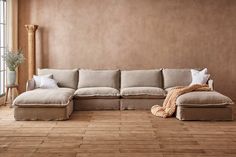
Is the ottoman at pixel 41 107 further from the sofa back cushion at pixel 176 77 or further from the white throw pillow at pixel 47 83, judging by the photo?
the sofa back cushion at pixel 176 77

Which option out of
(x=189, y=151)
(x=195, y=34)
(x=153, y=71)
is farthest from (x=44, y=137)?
(x=195, y=34)

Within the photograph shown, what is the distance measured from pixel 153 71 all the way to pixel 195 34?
137cm

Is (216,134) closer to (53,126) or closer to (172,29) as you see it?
(53,126)

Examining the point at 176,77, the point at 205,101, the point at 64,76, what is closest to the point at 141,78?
the point at 176,77

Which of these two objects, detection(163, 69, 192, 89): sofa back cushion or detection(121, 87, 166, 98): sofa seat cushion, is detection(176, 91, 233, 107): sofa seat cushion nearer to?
detection(121, 87, 166, 98): sofa seat cushion

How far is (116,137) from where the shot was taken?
496cm

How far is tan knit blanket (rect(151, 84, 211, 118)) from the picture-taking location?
20.9 feet

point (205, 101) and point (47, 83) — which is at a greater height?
point (47, 83)

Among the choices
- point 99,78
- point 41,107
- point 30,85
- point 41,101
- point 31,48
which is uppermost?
point 31,48

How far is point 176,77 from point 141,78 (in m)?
0.73

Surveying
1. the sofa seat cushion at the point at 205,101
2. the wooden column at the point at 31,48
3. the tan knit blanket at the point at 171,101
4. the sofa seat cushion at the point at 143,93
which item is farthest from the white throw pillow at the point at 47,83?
the sofa seat cushion at the point at 205,101

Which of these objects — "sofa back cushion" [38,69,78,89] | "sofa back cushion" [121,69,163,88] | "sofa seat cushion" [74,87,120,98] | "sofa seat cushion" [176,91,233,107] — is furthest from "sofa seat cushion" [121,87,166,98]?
"sofa back cushion" [38,69,78,89]

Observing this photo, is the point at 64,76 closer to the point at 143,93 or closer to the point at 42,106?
the point at 42,106

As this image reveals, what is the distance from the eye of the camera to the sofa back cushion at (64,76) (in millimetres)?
7590
